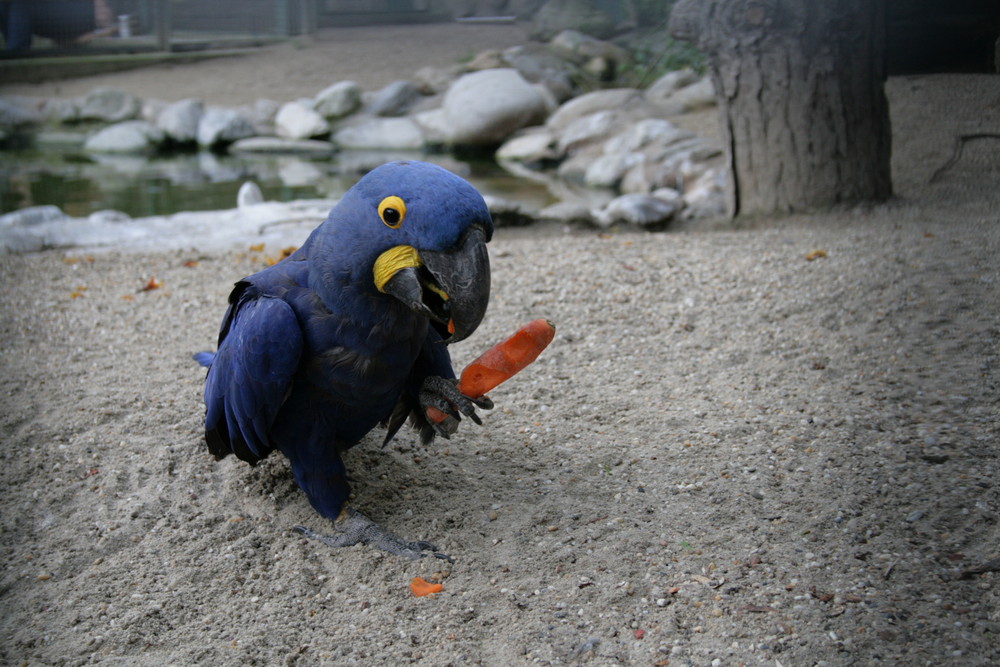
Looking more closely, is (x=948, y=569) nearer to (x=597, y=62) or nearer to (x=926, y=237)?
(x=926, y=237)

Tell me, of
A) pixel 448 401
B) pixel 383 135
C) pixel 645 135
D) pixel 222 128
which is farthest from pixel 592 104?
pixel 448 401

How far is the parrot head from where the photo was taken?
5.53 ft

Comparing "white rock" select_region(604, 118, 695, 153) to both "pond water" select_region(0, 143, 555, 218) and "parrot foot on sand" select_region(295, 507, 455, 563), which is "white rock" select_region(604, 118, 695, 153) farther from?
"parrot foot on sand" select_region(295, 507, 455, 563)

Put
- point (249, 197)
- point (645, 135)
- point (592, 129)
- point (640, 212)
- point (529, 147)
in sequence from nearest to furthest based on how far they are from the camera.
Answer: point (640, 212)
point (249, 197)
point (645, 135)
point (592, 129)
point (529, 147)

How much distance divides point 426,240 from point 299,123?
8879 mm

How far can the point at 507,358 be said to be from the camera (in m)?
2.03

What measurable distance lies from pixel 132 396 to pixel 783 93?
331cm

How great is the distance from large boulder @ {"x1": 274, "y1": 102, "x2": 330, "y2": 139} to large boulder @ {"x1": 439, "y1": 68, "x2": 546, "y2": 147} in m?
1.68

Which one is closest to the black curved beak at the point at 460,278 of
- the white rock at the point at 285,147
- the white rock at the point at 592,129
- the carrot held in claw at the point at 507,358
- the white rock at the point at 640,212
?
the carrot held in claw at the point at 507,358

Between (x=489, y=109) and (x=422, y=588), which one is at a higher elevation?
(x=489, y=109)

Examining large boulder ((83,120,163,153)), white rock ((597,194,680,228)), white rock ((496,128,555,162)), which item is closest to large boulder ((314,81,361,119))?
large boulder ((83,120,163,153))

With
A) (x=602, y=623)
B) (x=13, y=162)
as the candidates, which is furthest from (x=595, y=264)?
(x=13, y=162)

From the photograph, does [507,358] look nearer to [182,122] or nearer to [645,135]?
[645,135]

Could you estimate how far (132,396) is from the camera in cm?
280
